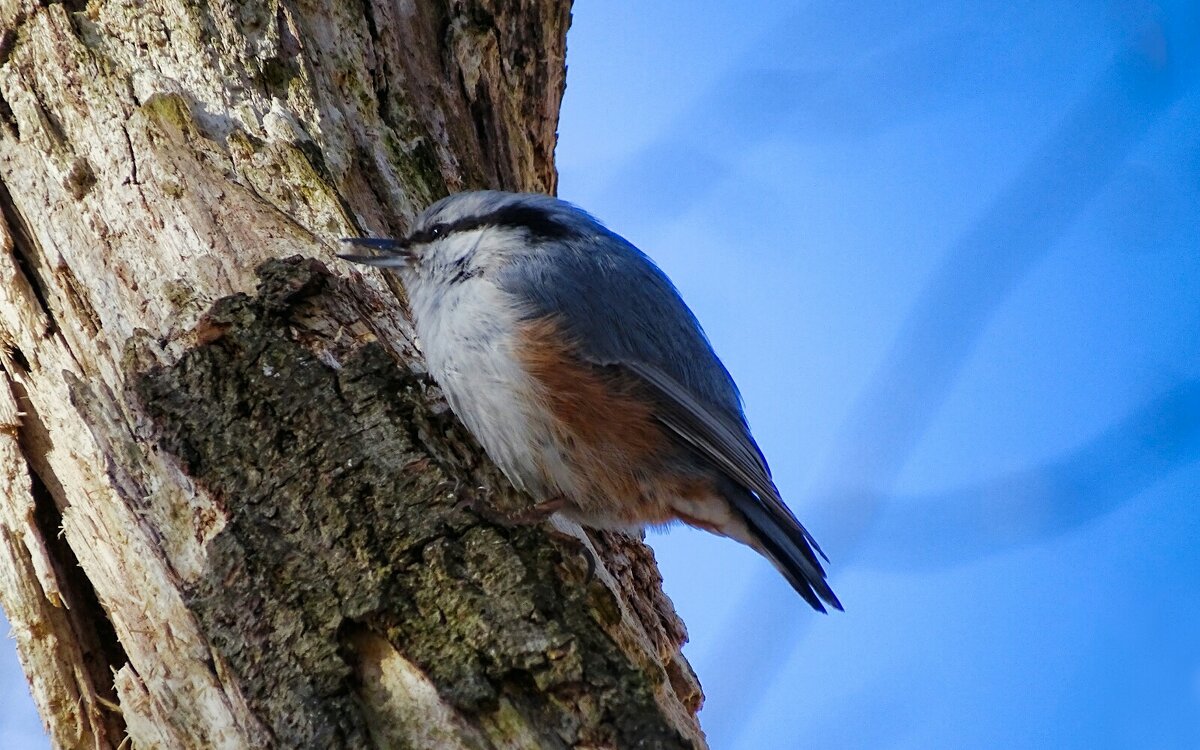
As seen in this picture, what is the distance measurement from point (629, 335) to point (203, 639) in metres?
1.19

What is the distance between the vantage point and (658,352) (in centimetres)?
269

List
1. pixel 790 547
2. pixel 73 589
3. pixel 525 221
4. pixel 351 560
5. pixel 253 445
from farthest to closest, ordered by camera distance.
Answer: pixel 525 221 → pixel 790 547 → pixel 73 589 → pixel 253 445 → pixel 351 560

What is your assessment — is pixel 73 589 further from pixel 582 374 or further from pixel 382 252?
pixel 582 374

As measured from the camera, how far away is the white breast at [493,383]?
2.37 metres

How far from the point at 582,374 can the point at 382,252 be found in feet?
1.69

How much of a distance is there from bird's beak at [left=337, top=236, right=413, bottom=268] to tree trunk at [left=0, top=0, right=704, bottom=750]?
0.12ft

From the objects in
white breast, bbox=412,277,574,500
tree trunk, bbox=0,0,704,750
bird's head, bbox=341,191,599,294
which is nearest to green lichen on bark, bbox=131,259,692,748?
tree trunk, bbox=0,0,704,750

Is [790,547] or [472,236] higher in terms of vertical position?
[472,236]

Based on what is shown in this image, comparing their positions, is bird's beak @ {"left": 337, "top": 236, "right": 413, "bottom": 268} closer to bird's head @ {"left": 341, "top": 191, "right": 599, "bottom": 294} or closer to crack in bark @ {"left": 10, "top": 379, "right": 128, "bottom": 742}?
bird's head @ {"left": 341, "top": 191, "right": 599, "bottom": 294}

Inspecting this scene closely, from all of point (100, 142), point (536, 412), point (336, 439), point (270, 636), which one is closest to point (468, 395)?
point (536, 412)

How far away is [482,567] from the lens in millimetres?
1898

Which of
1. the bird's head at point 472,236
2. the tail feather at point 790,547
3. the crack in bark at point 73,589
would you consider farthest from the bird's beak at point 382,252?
the tail feather at point 790,547

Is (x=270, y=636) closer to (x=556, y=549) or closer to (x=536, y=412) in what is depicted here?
(x=556, y=549)

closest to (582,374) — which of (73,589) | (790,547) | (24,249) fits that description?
(790,547)
